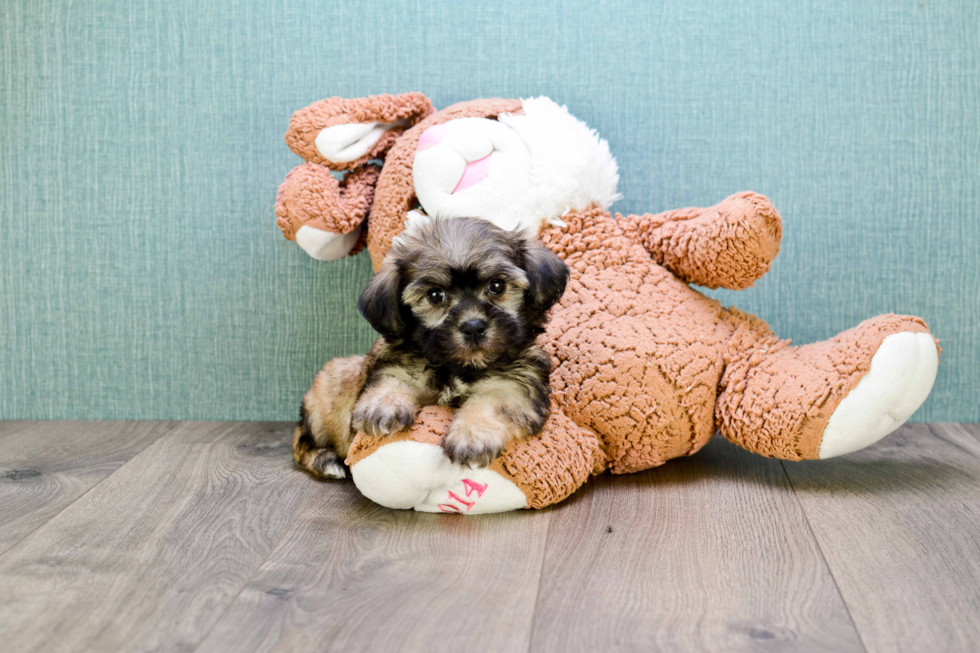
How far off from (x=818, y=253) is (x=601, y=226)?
93cm

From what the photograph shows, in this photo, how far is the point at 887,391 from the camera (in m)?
1.97

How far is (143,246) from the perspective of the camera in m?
2.85

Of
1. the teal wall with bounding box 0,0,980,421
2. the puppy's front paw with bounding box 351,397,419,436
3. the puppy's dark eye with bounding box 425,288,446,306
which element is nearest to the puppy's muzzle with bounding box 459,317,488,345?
the puppy's dark eye with bounding box 425,288,446,306

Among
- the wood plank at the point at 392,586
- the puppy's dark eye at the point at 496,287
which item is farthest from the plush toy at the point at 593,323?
the puppy's dark eye at the point at 496,287

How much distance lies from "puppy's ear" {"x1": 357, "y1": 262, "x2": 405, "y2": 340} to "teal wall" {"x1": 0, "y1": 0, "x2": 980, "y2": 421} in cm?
92

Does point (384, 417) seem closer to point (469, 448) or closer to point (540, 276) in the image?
point (469, 448)

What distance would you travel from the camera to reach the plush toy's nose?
2254 millimetres

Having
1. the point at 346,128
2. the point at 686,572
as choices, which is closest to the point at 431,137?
the point at 346,128

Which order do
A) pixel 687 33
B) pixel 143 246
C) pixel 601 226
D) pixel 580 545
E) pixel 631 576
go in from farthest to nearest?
pixel 143 246 → pixel 687 33 → pixel 601 226 → pixel 580 545 → pixel 631 576

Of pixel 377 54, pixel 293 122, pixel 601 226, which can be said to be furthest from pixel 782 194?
pixel 293 122

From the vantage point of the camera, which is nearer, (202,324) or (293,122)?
(293,122)

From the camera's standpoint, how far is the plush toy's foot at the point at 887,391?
1.97 meters

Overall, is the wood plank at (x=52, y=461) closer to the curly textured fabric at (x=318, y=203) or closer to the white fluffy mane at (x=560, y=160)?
the curly textured fabric at (x=318, y=203)

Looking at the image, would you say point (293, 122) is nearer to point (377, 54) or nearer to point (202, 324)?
point (377, 54)
